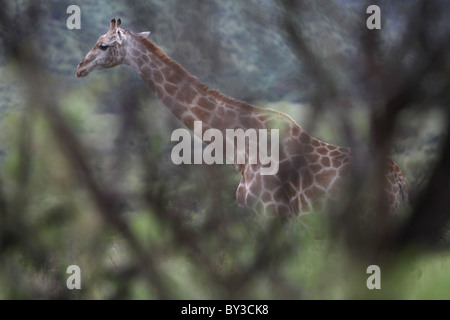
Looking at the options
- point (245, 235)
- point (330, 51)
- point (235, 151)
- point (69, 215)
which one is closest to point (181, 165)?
point (235, 151)

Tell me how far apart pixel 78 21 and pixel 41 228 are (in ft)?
3.11

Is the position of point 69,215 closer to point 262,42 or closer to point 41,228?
point 41,228

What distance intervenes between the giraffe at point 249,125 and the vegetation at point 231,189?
3.8 inches

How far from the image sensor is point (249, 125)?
2438mm

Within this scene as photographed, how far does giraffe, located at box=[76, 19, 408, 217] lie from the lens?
228 centimetres

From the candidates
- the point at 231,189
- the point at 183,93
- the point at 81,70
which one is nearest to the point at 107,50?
the point at 81,70

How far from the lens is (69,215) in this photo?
1.64 m

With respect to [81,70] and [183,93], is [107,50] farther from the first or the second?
[183,93]

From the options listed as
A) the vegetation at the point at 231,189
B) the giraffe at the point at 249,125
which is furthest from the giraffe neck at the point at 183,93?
the vegetation at the point at 231,189

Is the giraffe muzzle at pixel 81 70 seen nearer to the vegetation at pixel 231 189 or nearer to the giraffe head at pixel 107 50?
the giraffe head at pixel 107 50

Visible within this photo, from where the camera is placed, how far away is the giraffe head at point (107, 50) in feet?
7.80

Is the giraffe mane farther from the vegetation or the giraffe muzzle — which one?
the giraffe muzzle

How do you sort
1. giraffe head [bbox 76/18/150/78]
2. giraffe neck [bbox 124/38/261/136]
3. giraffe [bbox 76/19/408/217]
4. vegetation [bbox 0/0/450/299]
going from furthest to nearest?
giraffe neck [bbox 124/38/261/136] → giraffe head [bbox 76/18/150/78] → giraffe [bbox 76/19/408/217] → vegetation [bbox 0/0/450/299]

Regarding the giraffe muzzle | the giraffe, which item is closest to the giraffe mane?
the giraffe
